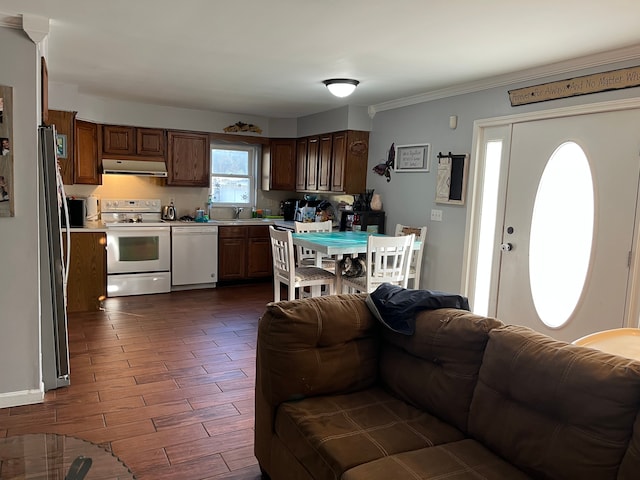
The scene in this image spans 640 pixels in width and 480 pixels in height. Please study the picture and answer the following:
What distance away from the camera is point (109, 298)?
18.9 feet

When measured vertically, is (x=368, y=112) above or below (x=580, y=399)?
above

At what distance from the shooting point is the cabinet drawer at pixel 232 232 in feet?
21.3

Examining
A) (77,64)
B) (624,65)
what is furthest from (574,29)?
(77,64)

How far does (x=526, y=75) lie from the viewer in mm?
3818

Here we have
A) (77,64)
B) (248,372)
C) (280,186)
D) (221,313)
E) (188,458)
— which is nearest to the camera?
(188,458)

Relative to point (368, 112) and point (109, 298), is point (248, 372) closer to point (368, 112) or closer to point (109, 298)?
point (109, 298)

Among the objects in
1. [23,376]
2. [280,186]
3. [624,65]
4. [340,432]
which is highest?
[624,65]

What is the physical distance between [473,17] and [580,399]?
2107 mm

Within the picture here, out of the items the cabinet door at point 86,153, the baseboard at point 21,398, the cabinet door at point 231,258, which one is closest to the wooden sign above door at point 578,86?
the cabinet door at point 231,258

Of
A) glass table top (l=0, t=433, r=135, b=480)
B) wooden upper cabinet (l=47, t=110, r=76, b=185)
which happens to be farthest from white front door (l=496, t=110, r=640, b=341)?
wooden upper cabinet (l=47, t=110, r=76, b=185)

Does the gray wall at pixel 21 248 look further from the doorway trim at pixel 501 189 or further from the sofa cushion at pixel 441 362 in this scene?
the doorway trim at pixel 501 189

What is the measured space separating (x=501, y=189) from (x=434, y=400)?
2521 mm

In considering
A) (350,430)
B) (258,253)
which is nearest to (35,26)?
(350,430)

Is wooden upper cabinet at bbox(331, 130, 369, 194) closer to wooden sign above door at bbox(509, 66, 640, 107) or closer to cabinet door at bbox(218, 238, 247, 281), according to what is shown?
cabinet door at bbox(218, 238, 247, 281)
